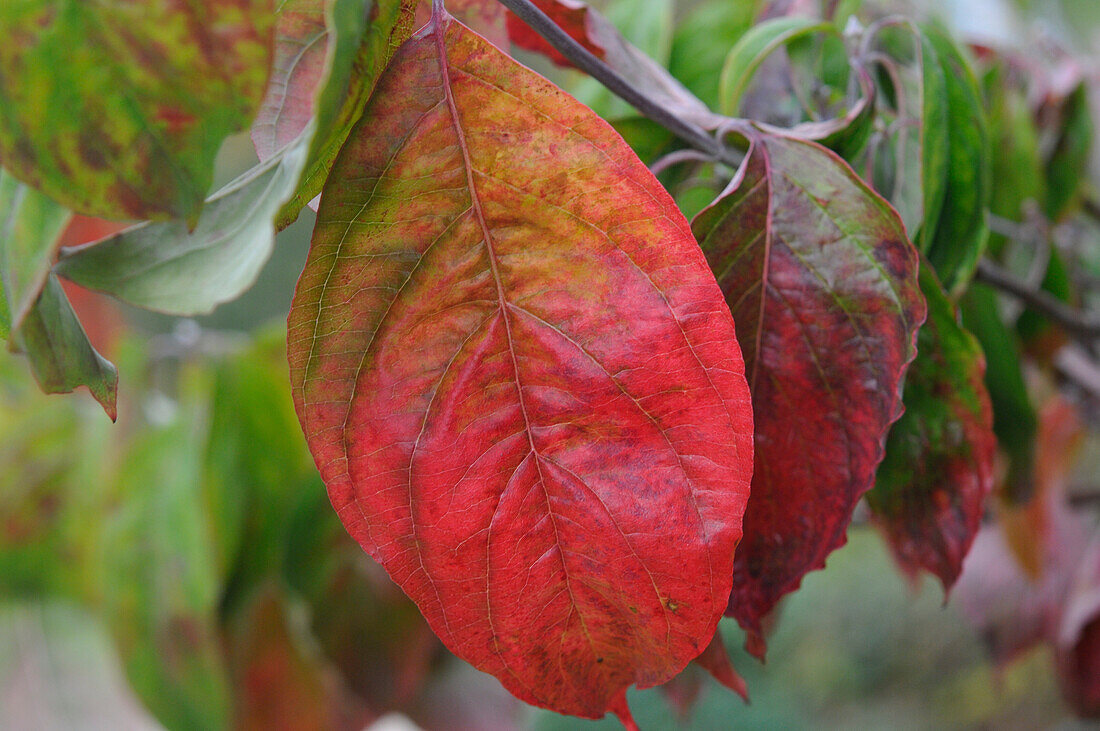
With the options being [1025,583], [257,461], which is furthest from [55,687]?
[1025,583]

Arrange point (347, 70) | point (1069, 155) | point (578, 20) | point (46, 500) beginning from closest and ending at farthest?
point (347, 70)
point (578, 20)
point (1069, 155)
point (46, 500)

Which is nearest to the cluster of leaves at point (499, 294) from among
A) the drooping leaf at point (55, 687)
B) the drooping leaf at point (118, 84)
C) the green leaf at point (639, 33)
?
the drooping leaf at point (118, 84)

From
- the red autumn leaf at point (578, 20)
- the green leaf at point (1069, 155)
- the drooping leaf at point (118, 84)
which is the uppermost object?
the drooping leaf at point (118, 84)

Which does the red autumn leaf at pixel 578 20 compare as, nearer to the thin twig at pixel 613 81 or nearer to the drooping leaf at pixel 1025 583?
the thin twig at pixel 613 81

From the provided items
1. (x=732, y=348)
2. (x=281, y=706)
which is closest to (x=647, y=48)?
(x=732, y=348)

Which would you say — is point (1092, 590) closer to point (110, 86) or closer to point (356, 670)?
point (356, 670)

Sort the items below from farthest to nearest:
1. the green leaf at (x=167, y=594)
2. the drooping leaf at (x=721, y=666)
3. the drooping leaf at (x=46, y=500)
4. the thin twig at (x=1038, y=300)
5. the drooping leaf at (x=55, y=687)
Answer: the drooping leaf at (x=55, y=687) → the drooping leaf at (x=46, y=500) → the green leaf at (x=167, y=594) → the thin twig at (x=1038, y=300) → the drooping leaf at (x=721, y=666)

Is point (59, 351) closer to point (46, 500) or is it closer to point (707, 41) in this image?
point (707, 41)
